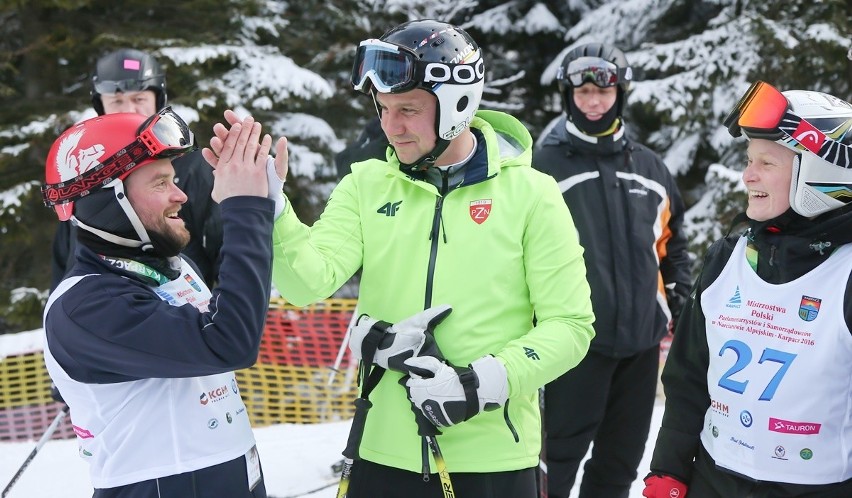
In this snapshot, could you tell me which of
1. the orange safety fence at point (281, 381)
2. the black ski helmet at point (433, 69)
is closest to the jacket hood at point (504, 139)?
the black ski helmet at point (433, 69)

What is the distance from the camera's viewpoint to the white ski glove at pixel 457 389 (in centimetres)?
233

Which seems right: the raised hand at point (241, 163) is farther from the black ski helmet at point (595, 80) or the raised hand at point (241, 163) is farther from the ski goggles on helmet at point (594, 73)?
the ski goggles on helmet at point (594, 73)

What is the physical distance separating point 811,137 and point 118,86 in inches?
140

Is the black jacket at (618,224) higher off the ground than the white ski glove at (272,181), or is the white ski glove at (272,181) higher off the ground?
the white ski glove at (272,181)

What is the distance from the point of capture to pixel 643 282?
13.8 feet

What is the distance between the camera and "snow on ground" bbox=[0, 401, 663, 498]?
5.09m

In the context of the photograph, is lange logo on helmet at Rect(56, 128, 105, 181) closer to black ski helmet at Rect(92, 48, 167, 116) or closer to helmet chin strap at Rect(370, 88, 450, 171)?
helmet chin strap at Rect(370, 88, 450, 171)

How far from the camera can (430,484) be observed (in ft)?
8.50

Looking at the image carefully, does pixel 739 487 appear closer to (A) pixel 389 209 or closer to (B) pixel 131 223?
(A) pixel 389 209

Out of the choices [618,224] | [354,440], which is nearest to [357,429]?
[354,440]

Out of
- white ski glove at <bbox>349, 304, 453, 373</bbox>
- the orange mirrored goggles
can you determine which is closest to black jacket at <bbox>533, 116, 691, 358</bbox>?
the orange mirrored goggles

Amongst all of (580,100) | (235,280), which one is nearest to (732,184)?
(580,100)

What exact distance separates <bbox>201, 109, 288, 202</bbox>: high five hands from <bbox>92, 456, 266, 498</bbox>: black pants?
0.76m

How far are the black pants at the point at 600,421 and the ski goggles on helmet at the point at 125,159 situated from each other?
244cm
